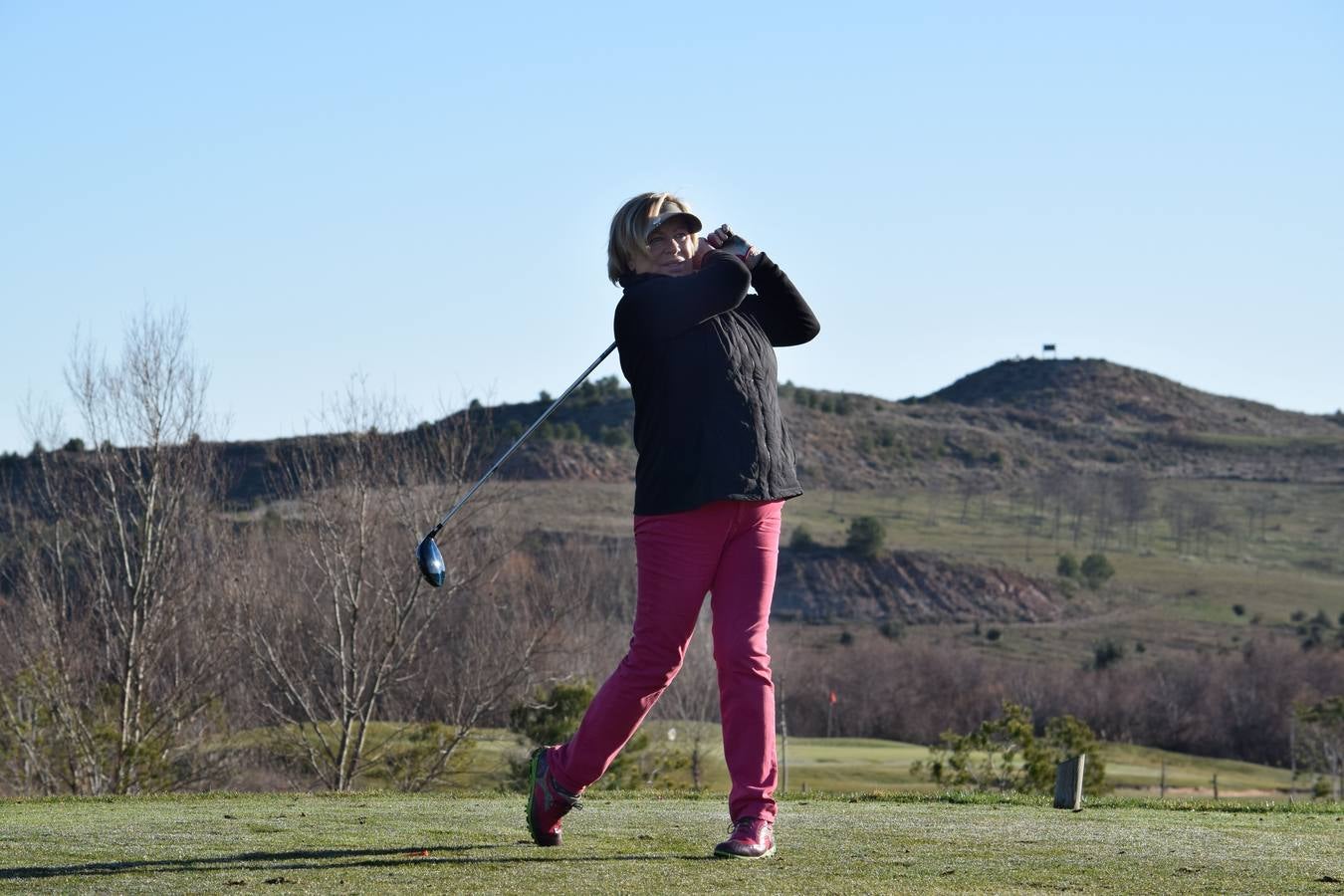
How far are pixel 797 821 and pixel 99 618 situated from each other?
30022mm

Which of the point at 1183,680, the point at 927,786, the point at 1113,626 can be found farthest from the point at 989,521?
the point at 927,786

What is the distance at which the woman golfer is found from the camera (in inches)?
208

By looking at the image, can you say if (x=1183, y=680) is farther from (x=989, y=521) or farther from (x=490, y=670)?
(x=989, y=521)

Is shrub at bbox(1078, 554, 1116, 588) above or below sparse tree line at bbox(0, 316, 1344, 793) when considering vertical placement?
above

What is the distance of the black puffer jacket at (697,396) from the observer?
527cm

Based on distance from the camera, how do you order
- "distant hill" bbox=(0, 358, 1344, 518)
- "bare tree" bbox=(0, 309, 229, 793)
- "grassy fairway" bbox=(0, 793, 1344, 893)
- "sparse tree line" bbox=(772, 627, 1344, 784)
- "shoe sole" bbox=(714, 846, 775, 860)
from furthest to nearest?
"distant hill" bbox=(0, 358, 1344, 518) → "sparse tree line" bbox=(772, 627, 1344, 784) → "bare tree" bbox=(0, 309, 229, 793) → "shoe sole" bbox=(714, 846, 775, 860) → "grassy fairway" bbox=(0, 793, 1344, 893)

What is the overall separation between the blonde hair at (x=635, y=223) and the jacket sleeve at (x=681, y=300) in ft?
0.55

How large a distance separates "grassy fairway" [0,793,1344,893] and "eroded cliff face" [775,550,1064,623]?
100357 millimetres

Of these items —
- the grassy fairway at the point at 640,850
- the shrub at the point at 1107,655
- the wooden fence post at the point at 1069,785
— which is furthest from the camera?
the shrub at the point at 1107,655

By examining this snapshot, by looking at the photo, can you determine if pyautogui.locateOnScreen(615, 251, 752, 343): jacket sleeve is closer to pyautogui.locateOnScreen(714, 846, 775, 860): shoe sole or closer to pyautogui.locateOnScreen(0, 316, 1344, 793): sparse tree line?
pyautogui.locateOnScreen(714, 846, 775, 860): shoe sole

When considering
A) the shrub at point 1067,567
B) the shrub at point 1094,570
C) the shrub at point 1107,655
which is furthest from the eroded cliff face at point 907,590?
the shrub at point 1107,655

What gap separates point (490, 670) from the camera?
42438 mm

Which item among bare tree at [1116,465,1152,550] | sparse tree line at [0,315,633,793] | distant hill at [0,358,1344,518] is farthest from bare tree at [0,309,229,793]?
bare tree at [1116,465,1152,550]

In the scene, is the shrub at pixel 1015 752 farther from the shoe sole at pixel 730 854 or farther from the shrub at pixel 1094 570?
the shrub at pixel 1094 570
